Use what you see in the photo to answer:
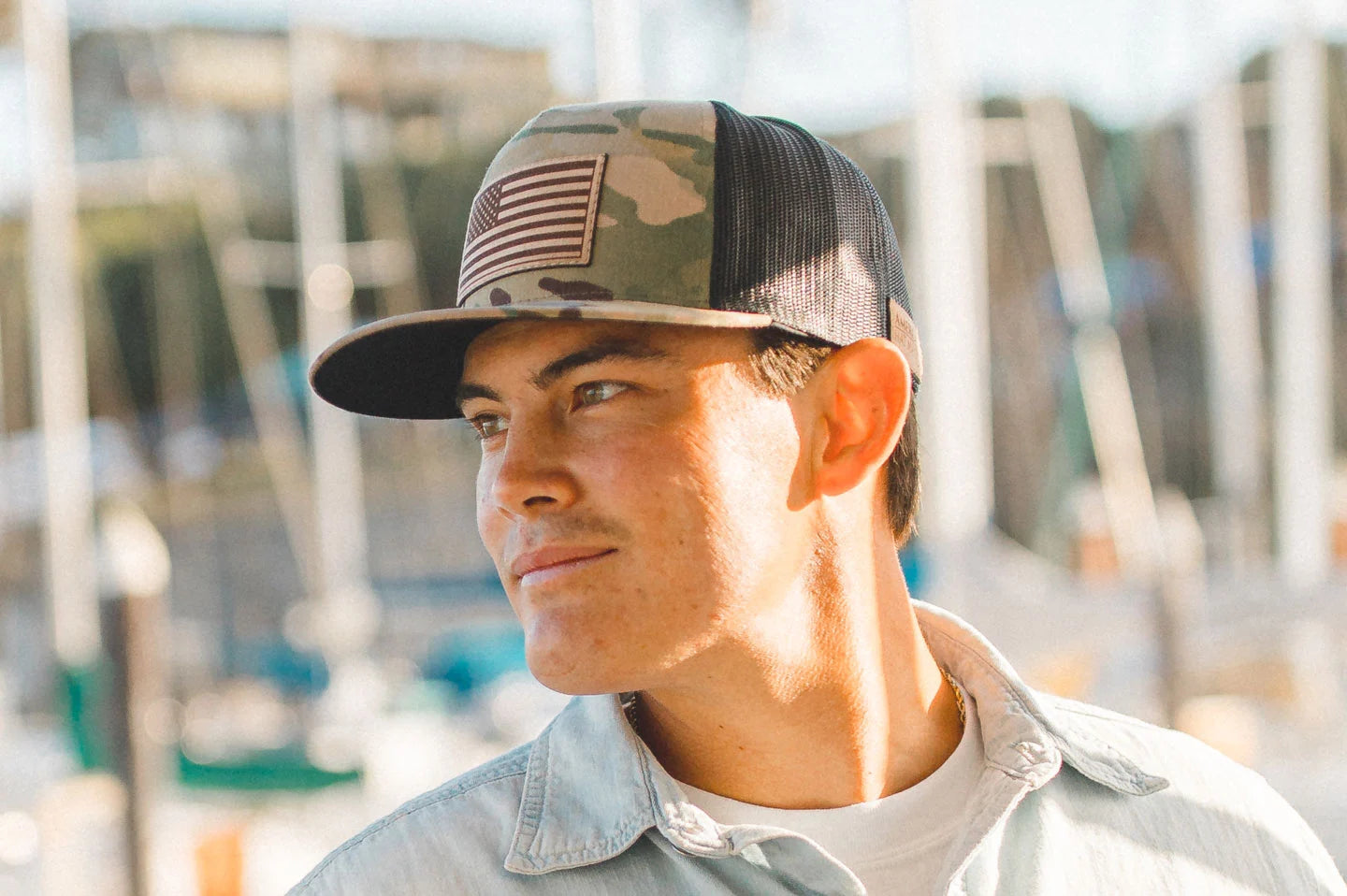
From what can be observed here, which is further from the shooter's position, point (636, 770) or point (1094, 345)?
point (1094, 345)

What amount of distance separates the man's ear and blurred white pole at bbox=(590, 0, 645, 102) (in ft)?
24.5

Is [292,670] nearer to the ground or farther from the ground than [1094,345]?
nearer to the ground

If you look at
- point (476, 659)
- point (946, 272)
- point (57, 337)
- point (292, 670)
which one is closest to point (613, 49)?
point (946, 272)

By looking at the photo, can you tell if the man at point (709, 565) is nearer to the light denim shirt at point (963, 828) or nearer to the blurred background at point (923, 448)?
the light denim shirt at point (963, 828)

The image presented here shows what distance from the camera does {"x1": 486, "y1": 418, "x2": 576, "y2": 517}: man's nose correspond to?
1462 mm

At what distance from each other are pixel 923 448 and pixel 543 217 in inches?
203

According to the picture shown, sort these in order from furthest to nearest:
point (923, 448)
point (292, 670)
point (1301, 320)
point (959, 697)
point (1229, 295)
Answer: point (292, 670)
point (1229, 295)
point (1301, 320)
point (923, 448)
point (959, 697)

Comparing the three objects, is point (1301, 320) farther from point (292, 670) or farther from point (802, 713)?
point (292, 670)

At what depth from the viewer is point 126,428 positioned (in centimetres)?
2347

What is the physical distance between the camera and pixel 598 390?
1.49 m

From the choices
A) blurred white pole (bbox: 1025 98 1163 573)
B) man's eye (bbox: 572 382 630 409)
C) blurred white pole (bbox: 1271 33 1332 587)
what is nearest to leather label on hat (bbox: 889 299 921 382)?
man's eye (bbox: 572 382 630 409)

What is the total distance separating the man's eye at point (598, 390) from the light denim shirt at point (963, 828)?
0.36 m

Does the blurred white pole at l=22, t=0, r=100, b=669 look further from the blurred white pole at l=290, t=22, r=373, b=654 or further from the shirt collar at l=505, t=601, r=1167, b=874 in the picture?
the shirt collar at l=505, t=601, r=1167, b=874

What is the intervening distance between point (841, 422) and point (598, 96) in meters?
7.69
